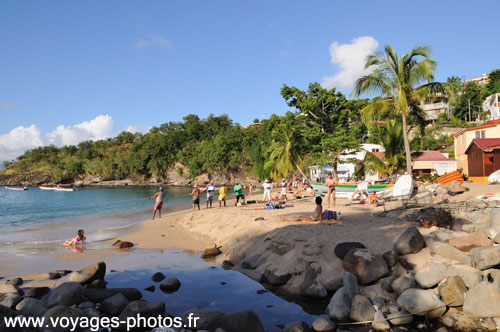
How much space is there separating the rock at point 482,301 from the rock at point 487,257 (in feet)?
2.51

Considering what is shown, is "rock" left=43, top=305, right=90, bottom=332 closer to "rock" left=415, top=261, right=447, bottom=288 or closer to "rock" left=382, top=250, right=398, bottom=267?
"rock" left=382, top=250, right=398, bottom=267

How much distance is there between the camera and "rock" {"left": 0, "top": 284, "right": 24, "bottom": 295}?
6227mm

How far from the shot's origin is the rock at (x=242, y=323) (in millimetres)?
4781

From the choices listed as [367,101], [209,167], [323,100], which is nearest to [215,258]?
[323,100]

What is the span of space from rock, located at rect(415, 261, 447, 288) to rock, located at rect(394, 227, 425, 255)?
2.38 ft

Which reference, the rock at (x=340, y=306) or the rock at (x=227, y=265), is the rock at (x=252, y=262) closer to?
the rock at (x=227, y=265)

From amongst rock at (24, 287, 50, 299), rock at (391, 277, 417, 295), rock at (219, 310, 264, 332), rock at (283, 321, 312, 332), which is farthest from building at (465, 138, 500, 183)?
rock at (24, 287, 50, 299)

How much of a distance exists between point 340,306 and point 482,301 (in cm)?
229

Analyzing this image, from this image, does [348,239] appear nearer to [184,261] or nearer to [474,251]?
[474,251]

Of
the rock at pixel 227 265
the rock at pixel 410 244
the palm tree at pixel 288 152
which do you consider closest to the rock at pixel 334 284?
the rock at pixel 410 244

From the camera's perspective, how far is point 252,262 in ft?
26.6

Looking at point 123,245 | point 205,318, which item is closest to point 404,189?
point 123,245

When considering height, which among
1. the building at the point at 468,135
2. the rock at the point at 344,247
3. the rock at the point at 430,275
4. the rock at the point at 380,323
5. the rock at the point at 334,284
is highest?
the building at the point at 468,135

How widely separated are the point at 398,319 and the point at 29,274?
334 inches
